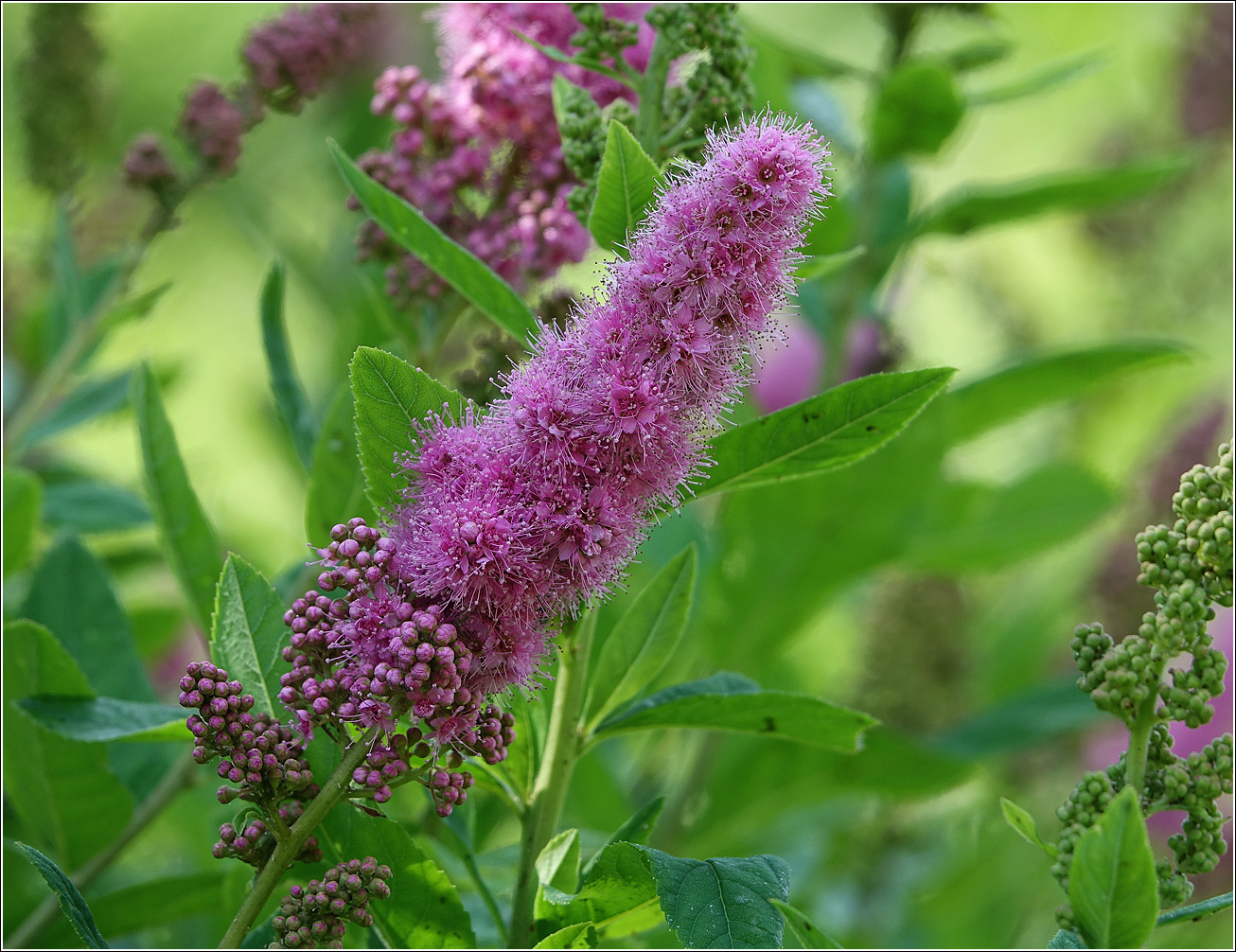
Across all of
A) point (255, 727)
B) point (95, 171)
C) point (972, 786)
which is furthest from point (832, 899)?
point (95, 171)

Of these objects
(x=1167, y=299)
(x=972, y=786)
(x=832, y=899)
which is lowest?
(x=832, y=899)

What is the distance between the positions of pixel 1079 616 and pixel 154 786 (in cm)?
150

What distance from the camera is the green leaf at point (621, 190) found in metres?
0.75

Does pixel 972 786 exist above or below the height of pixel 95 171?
below

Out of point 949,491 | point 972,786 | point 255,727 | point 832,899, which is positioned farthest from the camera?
point 972,786

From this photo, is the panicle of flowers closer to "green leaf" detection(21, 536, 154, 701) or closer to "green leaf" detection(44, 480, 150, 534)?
"green leaf" detection(21, 536, 154, 701)

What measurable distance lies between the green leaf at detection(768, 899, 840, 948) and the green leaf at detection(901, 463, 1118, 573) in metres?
0.89

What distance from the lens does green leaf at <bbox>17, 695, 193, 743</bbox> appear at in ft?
2.87

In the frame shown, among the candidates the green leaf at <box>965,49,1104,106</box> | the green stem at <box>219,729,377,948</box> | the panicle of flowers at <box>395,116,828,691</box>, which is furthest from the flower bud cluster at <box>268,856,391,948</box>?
the green leaf at <box>965,49,1104,106</box>

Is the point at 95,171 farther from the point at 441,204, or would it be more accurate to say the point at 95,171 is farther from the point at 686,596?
the point at 686,596

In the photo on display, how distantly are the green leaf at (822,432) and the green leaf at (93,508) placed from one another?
84 centimetres

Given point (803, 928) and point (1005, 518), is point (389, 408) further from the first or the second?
point (1005, 518)

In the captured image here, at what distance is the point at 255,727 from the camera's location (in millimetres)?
689

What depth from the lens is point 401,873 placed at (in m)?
0.76
